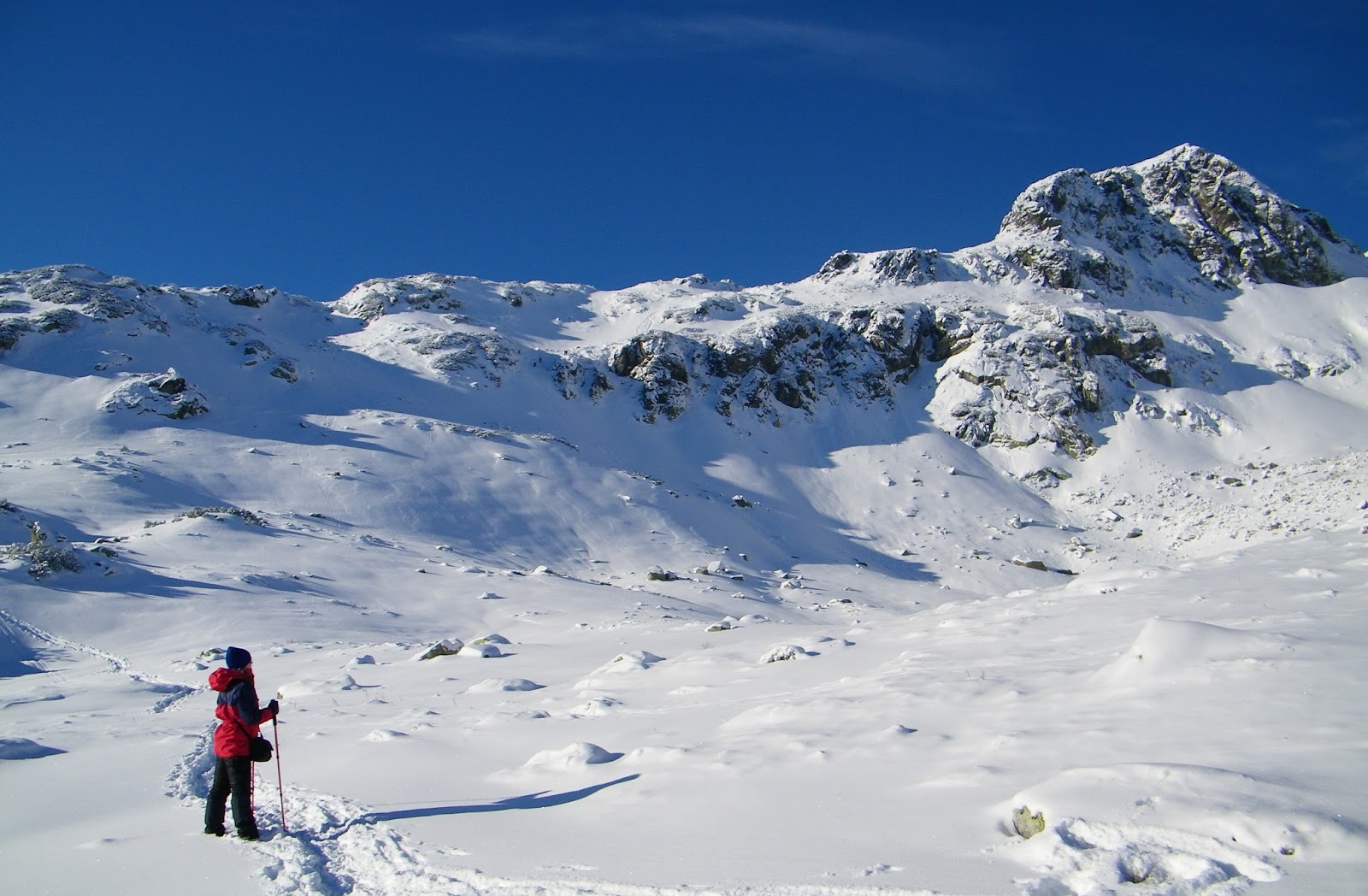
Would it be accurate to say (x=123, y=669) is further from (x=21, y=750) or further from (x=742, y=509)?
(x=742, y=509)

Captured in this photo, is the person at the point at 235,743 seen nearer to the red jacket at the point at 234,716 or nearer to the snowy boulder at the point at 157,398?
the red jacket at the point at 234,716

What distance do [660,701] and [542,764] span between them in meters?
3.06

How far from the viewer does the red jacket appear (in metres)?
6.37

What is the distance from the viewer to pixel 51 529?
2820 centimetres

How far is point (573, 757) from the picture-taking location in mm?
7305

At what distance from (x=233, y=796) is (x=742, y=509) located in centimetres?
4401

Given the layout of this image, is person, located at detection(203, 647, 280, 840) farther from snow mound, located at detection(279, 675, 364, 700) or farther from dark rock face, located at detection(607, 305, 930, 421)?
dark rock face, located at detection(607, 305, 930, 421)

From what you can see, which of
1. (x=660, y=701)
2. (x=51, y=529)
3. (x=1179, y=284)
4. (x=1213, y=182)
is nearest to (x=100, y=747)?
(x=660, y=701)

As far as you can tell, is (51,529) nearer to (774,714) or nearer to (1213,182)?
(774,714)

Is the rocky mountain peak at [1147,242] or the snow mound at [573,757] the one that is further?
the rocky mountain peak at [1147,242]

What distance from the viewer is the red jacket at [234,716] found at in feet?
20.9

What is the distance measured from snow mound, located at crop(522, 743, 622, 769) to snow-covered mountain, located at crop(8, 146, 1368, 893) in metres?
0.06

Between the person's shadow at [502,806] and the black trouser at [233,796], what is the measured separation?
0.88 metres

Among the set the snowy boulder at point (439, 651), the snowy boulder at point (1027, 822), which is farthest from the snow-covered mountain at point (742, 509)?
the snowy boulder at point (439, 651)
